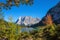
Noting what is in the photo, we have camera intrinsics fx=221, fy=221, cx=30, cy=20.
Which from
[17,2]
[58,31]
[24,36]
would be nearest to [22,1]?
[17,2]

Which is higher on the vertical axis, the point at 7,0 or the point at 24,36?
the point at 24,36

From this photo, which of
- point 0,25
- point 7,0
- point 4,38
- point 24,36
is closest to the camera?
point 7,0

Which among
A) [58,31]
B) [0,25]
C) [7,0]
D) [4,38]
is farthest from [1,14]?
[7,0]

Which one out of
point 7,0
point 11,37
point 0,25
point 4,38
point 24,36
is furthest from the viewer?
point 24,36

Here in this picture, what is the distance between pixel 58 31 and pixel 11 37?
5961 mm

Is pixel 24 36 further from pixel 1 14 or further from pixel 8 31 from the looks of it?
pixel 1 14

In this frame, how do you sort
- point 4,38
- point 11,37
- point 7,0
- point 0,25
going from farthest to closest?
1. point 4,38
2. point 11,37
3. point 0,25
4. point 7,0

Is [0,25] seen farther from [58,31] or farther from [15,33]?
[58,31]

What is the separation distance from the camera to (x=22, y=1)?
42.8 feet

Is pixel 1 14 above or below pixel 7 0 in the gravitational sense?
above

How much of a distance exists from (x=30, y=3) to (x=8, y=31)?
14272 millimetres

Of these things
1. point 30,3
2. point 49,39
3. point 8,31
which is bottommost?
point 30,3

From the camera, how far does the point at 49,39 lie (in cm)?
2652

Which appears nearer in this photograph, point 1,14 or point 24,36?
point 1,14
